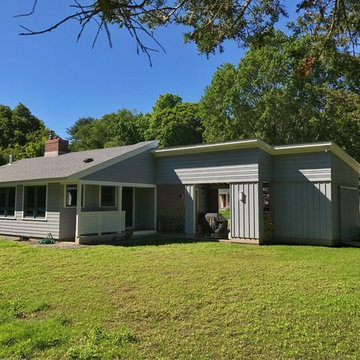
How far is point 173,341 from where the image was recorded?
12.6ft

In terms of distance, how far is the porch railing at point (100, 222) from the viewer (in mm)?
12062

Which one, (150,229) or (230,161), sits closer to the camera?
(230,161)

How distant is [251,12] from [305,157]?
23.5ft

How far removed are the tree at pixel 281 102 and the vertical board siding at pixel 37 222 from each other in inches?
666

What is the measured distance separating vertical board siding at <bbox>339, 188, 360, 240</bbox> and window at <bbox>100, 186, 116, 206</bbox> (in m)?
8.88

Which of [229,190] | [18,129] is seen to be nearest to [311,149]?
[229,190]

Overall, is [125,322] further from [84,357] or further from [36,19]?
[36,19]

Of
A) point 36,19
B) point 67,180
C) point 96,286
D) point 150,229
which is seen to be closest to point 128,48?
point 36,19

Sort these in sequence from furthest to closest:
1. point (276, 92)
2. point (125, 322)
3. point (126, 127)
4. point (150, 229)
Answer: point (126, 127)
point (276, 92)
point (150, 229)
point (125, 322)

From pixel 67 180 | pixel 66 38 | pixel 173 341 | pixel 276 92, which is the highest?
pixel 276 92

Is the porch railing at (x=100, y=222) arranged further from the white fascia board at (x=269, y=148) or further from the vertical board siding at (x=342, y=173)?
the vertical board siding at (x=342, y=173)

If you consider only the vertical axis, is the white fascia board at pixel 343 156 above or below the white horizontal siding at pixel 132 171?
above

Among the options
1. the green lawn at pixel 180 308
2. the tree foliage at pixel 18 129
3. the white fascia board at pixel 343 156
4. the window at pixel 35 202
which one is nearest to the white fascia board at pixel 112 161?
the window at pixel 35 202

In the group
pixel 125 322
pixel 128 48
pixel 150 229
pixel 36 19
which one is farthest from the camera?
pixel 150 229
